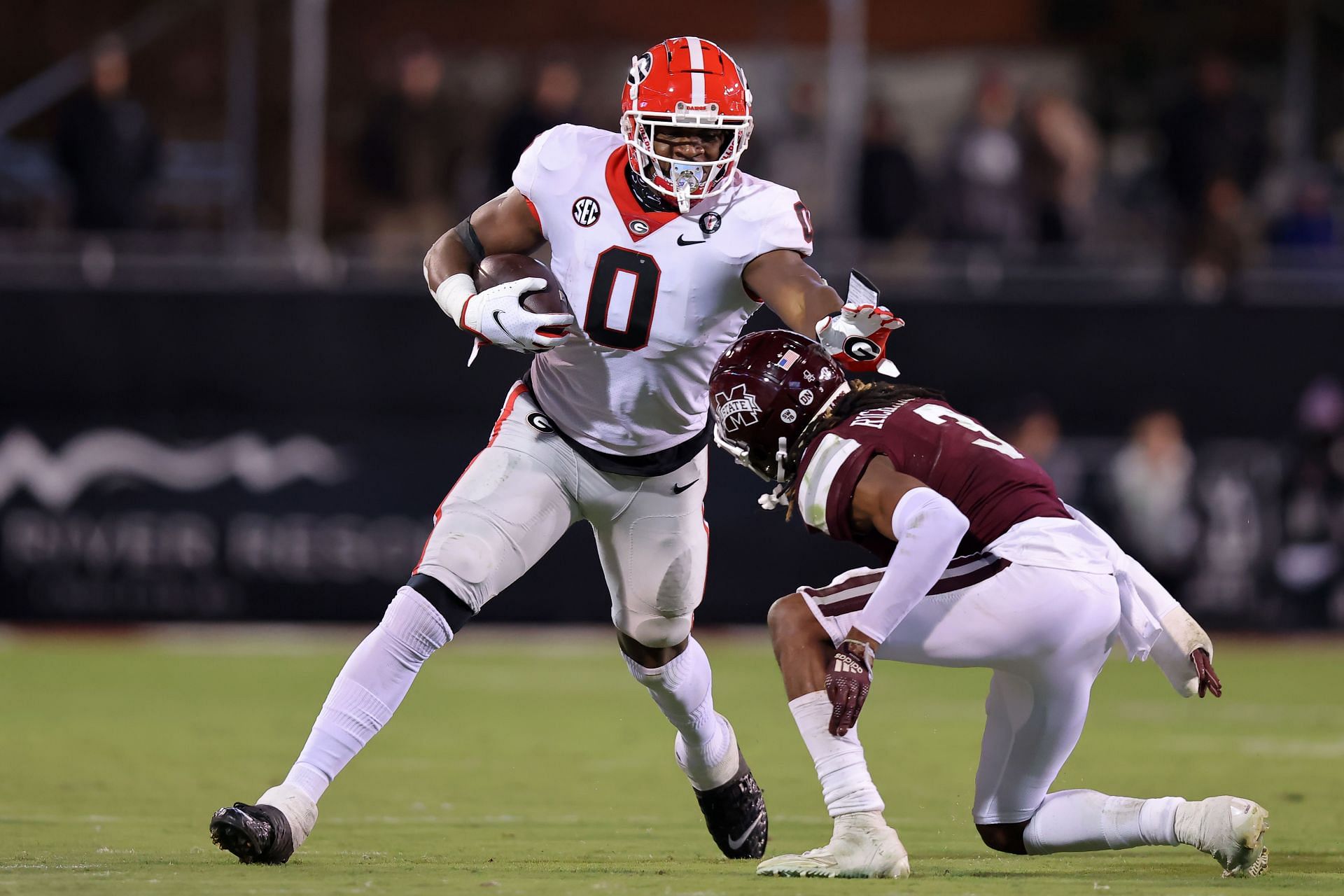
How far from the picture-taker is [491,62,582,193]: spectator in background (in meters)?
11.0

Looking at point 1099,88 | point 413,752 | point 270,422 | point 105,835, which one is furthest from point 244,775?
point 1099,88

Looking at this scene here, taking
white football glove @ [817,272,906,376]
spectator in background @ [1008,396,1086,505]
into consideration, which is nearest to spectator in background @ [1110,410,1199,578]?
spectator in background @ [1008,396,1086,505]

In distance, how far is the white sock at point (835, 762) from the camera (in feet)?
12.8

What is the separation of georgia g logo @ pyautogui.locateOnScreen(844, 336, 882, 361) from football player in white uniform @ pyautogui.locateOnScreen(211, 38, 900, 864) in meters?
0.31

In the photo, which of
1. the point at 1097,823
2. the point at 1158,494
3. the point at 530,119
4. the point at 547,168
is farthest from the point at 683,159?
the point at 1158,494

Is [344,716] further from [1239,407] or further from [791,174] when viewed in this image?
[1239,407]

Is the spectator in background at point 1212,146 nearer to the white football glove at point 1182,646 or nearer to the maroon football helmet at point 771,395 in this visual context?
the white football glove at point 1182,646

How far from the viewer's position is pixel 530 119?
1105 cm

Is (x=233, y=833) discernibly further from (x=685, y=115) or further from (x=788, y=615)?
(x=685, y=115)

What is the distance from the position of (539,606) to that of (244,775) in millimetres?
5263

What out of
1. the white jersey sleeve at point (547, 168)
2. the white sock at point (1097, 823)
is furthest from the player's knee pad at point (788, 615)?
the white jersey sleeve at point (547, 168)

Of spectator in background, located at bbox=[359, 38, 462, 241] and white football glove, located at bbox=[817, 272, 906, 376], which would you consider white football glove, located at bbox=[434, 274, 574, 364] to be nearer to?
white football glove, located at bbox=[817, 272, 906, 376]

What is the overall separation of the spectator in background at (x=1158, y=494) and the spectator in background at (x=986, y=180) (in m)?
1.45

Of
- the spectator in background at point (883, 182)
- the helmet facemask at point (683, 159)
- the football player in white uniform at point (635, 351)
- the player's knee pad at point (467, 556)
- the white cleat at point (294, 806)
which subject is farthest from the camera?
the spectator in background at point (883, 182)
